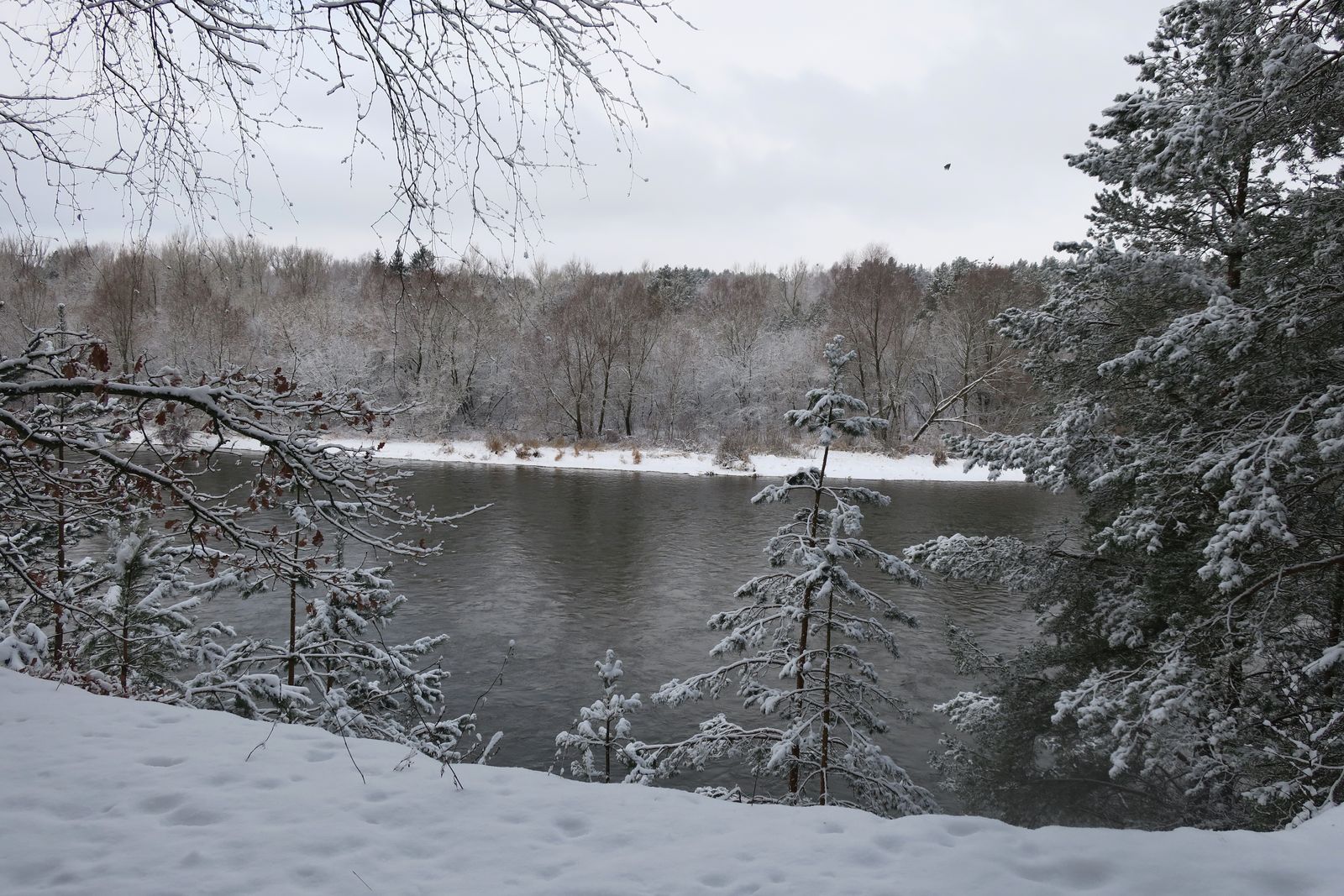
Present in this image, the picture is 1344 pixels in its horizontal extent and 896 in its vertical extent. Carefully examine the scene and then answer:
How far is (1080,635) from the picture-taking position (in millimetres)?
8664

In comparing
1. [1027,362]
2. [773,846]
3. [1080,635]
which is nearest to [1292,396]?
[1027,362]

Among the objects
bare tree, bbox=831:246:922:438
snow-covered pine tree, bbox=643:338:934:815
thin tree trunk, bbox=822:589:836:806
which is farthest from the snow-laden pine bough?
bare tree, bbox=831:246:922:438

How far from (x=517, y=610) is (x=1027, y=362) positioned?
988 centimetres

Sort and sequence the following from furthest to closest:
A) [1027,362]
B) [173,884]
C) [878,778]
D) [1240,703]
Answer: [1027,362] → [878,778] → [1240,703] → [173,884]

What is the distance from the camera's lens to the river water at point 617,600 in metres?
10.4

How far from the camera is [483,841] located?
3.38 meters

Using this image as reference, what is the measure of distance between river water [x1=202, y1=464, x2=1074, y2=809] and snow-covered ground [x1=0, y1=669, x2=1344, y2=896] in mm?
5167

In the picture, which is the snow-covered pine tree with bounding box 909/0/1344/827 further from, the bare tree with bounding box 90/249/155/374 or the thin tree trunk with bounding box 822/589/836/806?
the bare tree with bounding box 90/249/155/374

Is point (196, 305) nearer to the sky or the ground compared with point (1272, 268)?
nearer to the sky

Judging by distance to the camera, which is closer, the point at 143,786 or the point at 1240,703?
the point at 143,786

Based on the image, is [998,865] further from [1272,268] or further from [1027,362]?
[1027,362]

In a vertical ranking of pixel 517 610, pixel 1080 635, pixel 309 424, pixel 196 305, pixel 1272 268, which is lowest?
pixel 517 610

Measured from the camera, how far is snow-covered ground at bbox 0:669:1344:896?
2941 mm

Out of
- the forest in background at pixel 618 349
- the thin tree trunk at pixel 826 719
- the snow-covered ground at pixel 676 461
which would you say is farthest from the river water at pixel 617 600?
the forest in background at pixel 618 349
